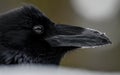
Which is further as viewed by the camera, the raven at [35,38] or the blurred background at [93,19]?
the blurred background at [93,19]

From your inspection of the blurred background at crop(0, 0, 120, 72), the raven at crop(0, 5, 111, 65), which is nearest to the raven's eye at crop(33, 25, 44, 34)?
the raven at crop(0, 5, 111, 65)

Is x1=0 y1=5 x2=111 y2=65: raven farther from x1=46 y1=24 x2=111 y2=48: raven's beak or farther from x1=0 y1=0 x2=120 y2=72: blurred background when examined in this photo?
x1=0 y1=0 x2=120 y2=72: blurred background

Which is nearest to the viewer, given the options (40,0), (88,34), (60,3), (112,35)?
(88,34)

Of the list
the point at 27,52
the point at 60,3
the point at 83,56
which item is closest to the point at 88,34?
the point at 27,52

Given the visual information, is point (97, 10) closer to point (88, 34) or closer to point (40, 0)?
point (40, 0)

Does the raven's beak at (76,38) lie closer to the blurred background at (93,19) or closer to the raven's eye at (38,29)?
the raven's eye at (38,29)

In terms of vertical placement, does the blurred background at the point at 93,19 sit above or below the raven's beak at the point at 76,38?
above

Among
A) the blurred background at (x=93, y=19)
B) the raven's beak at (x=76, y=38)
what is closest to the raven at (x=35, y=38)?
the raven's beak at (x=76, y=38)
